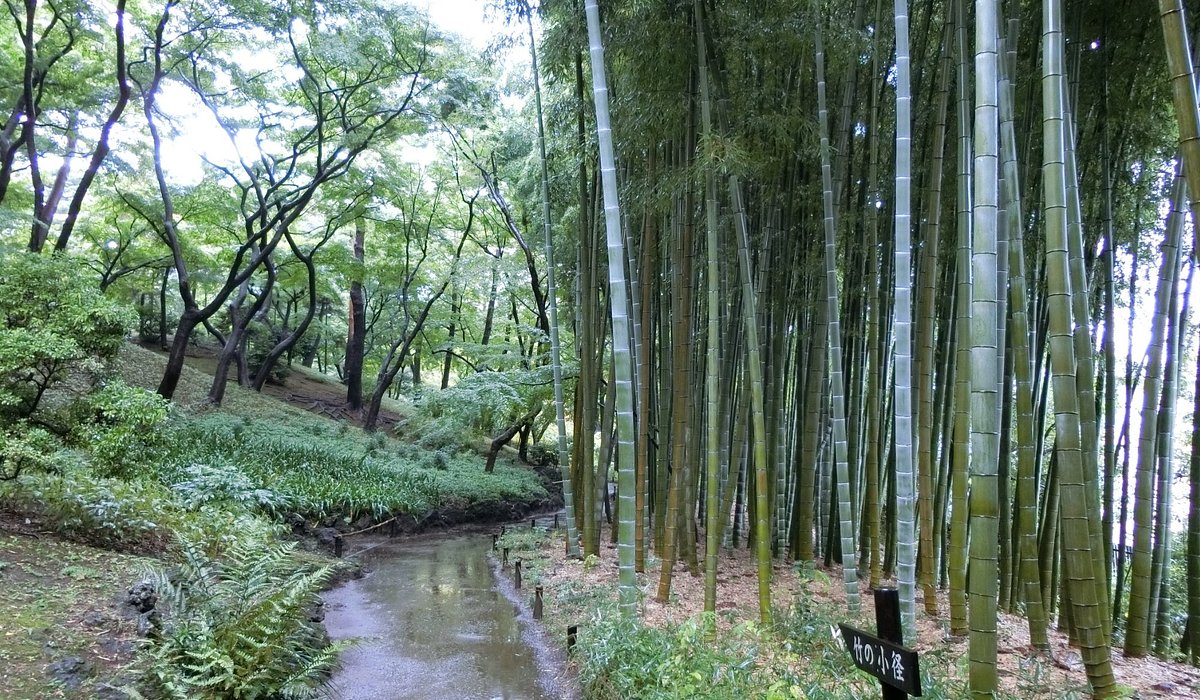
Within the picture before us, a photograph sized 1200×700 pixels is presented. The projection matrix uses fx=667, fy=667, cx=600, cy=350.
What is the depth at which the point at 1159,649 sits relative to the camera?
11.8 ft

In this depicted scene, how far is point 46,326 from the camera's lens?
13.9 feet

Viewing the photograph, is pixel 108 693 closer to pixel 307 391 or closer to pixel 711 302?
pixel 711 302

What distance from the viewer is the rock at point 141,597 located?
3319mm

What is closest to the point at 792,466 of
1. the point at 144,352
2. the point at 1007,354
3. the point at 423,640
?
the point at 1007,354

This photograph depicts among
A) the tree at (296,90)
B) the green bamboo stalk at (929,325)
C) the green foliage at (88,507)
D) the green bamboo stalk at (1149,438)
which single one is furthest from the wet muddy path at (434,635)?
the tree at (296,90)

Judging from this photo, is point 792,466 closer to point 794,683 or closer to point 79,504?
point 794,683

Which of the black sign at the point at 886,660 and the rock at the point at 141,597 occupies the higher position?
the black sign at the point at 886,660

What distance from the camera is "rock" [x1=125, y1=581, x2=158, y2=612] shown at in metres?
3.32

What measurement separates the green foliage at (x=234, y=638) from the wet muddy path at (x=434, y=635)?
0.36 meters

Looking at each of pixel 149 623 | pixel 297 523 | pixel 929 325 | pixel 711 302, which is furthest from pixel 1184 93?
pixel 297 523

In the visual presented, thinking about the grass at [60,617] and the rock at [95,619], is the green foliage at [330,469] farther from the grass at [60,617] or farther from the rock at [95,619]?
the rock at [95,619]

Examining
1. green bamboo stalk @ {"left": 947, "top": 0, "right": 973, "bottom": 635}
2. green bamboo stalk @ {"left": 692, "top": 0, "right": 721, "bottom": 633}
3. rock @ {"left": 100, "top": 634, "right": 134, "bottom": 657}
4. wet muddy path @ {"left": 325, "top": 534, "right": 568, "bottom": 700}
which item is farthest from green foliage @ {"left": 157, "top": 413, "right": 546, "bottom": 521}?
green bamboo stalk @ {"left": 947, "top": 0, "right": 973, "bottom": 635}

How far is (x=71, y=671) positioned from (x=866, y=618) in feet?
12.2

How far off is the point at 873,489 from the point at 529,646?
7.37ft
